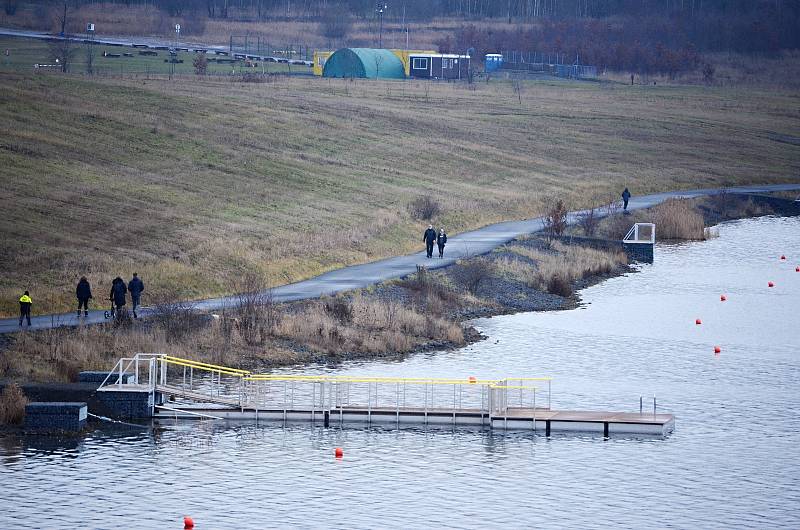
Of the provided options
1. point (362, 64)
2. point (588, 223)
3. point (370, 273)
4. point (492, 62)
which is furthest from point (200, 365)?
point (492, 62)

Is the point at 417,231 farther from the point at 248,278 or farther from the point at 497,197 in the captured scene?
the point at 248,278

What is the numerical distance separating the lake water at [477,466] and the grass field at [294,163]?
49.6 ft

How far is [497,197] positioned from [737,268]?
2347 centimetres

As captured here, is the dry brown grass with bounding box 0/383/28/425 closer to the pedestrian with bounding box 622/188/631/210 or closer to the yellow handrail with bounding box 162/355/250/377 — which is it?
the yellow handrail with bounding box 162/355/250/377

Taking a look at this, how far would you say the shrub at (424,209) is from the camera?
85.6 meters

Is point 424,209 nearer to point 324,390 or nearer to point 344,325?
point 344,325

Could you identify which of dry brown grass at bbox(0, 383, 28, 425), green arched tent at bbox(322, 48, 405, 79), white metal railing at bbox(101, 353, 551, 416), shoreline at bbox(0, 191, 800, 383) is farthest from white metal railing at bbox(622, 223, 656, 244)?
green arched tent at bbox(322, 48, 405, 79)

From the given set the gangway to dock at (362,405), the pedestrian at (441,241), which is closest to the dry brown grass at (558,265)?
the pedestrian at (441,241)

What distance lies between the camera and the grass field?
214 ft

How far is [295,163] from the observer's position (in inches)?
3821

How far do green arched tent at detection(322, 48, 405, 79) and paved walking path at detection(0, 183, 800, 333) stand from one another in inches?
2739


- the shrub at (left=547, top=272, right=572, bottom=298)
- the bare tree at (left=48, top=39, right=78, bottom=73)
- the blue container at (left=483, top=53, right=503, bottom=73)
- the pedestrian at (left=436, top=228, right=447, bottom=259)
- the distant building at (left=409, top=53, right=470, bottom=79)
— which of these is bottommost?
the shrub at (left=547, top=272, right=572, bottom=298)

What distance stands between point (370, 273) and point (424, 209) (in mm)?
20008

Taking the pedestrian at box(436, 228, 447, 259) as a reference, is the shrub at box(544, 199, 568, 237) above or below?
above
